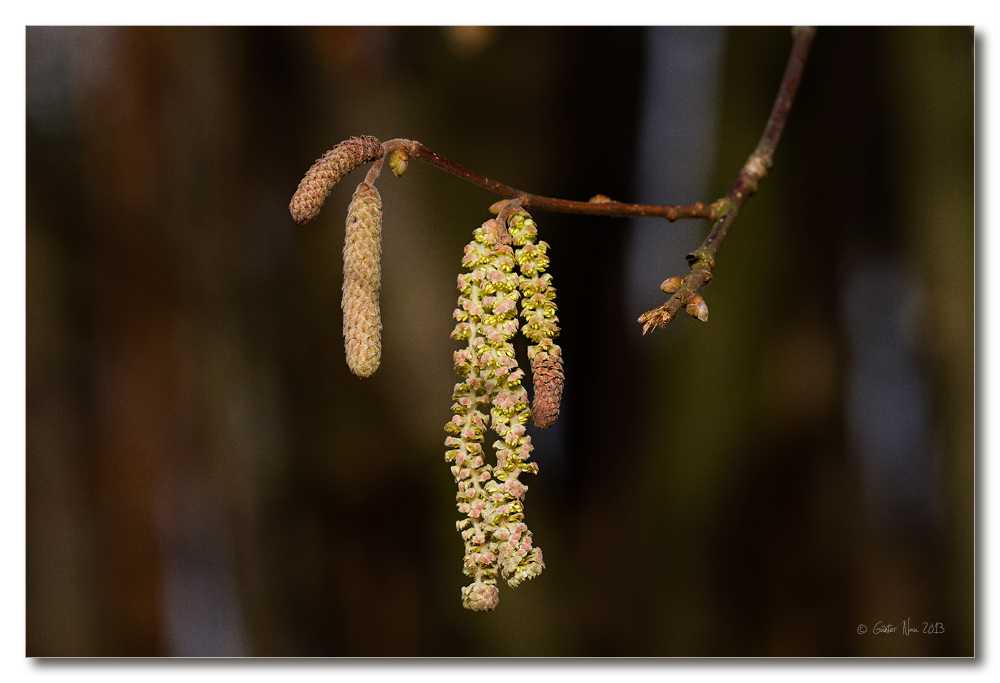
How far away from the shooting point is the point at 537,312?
24.8 inches

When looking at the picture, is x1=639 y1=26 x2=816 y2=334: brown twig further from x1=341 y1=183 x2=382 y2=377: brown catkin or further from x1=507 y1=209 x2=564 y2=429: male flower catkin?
x1=341 y1=183 x2=382 y2=377: brown catkin

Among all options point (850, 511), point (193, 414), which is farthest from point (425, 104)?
point (850, 511)

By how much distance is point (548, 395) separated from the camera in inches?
23.1

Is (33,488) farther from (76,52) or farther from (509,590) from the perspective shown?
(509,590)

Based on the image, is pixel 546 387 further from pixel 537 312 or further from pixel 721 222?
pixel 721 222

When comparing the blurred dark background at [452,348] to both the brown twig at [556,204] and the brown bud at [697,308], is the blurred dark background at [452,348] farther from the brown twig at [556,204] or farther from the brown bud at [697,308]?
the brown bud at [697,308]

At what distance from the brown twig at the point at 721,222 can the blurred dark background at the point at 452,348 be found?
38.4 inches

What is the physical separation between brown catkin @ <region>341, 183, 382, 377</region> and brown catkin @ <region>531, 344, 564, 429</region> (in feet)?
0.43

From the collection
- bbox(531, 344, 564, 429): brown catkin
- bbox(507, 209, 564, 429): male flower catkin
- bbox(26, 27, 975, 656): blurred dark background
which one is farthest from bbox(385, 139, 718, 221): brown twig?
bbox(26, 27, 975, 656): blurred dark background

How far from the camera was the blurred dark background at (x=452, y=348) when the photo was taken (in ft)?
5.72

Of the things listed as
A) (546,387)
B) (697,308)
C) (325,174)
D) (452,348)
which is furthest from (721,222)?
(452,348)

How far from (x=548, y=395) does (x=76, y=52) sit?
61.1 inches
